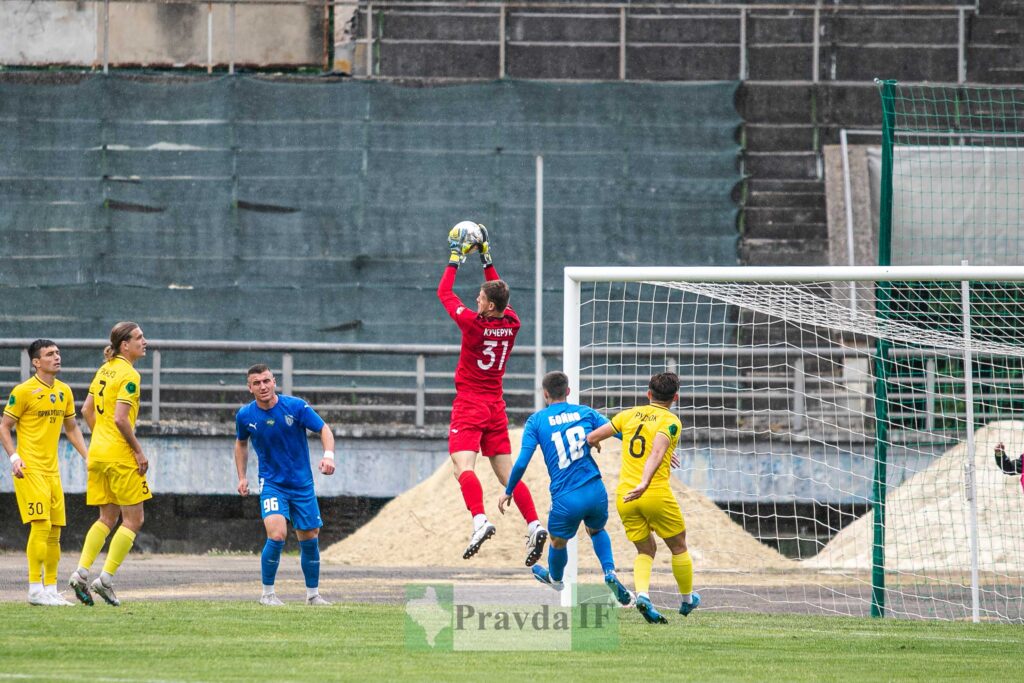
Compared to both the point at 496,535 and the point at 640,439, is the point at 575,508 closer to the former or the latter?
the point at 640,439

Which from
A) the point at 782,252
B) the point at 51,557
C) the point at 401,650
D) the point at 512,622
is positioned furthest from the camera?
the point at 782,252

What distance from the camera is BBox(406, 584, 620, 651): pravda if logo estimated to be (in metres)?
9.90

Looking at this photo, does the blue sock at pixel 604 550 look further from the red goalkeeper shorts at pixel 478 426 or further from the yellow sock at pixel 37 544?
the yellow sock at pixel 37 544

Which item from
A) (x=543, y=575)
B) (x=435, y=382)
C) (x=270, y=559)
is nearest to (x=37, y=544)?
(x=270, y=559)

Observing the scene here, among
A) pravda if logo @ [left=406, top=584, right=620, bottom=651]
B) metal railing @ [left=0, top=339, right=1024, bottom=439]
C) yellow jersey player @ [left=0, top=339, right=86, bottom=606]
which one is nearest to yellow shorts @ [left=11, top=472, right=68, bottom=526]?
yellow jersey player @ [left=0, top=339, right=86, bottom=606]

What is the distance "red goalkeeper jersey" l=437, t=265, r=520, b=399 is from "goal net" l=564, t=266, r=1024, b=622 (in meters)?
0.93

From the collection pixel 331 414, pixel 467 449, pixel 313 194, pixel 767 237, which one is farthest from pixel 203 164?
pixel 467 449

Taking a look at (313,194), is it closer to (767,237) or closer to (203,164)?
(203,164)

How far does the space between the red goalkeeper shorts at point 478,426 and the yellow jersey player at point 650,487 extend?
82 centimetres

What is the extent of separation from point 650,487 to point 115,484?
416 cm

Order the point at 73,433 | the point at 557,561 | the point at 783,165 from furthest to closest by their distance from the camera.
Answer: the point at 783,165, the point at 73,433, the point at 557,561

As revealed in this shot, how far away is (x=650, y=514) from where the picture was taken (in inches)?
443

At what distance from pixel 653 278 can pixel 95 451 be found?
4.60 meters

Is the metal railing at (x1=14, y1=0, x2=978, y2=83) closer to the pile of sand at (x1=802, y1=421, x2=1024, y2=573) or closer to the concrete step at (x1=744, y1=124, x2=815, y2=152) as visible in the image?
the concrete step at (x1=744, y1=124, x2=815, y2=152)
